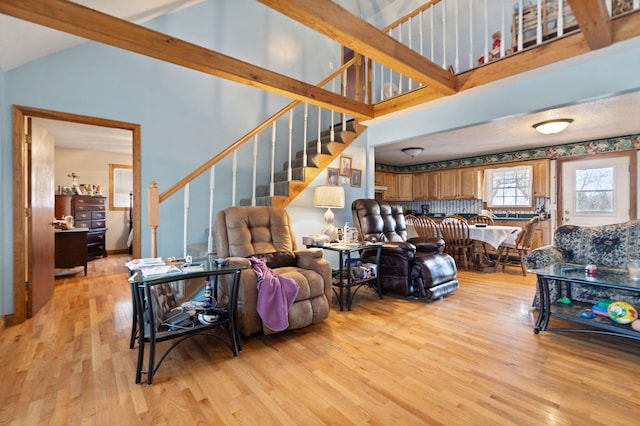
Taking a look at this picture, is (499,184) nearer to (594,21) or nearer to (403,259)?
(403,259)

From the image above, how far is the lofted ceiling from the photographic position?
2.62m

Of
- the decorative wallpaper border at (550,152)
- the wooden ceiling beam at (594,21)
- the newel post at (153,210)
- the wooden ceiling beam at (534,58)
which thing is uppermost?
the wooden ceiling beam at (534,58)

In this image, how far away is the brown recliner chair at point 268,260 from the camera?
231cm

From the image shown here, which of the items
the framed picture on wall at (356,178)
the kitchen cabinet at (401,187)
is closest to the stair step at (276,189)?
the framed picture on wall at (356,178)

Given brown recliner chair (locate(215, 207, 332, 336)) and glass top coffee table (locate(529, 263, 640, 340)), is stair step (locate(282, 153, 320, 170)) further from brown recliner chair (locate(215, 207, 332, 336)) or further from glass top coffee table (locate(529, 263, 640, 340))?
glass top coffee table (locate(529, 263, 640, 340))

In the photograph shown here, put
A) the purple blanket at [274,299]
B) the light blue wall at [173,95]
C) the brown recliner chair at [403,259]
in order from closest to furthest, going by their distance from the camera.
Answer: the purple blanket at [274,299], the light blue wall at [173,95], the brown recliner chair at [403,259]

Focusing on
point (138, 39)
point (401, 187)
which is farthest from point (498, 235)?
point (138, 39)

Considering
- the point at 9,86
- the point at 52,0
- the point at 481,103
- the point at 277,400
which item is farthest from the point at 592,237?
the point at 9,86

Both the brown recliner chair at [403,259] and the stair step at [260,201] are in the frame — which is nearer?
the brown recliner chair at [403,259]

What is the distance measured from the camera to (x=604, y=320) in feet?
7.56

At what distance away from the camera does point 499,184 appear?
6.75 metres

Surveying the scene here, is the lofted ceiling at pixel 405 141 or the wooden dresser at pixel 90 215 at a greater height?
the lofted ceiling at pixel 405 141

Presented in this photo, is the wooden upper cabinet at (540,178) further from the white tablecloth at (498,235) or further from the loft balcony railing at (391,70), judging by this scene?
the loft balcony railing at (391,70)

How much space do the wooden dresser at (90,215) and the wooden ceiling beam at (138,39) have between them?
4830 mm
